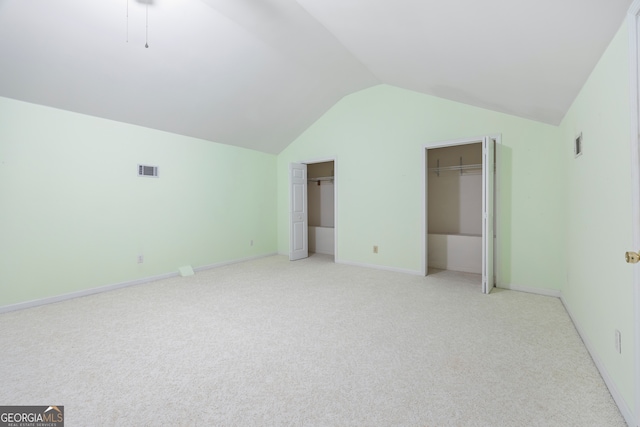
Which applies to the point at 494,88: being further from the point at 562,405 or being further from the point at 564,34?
the point at 562,405

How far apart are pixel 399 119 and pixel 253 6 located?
8.85ft

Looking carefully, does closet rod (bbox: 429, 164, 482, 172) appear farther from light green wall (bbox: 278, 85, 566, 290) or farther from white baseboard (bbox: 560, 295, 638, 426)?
white baseboard (bbox: 560, 295, 638, 426)

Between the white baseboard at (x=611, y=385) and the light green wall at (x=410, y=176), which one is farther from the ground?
the light green wall at (x=410, y=176)

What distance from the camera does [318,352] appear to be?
2.16 meters

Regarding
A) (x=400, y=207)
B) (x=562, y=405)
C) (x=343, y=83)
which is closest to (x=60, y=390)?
(x=562, y=405)

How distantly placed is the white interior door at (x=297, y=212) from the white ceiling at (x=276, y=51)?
1731mm

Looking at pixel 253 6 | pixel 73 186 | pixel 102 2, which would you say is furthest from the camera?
pixel 73 186

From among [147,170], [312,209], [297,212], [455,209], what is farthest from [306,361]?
[312,209]

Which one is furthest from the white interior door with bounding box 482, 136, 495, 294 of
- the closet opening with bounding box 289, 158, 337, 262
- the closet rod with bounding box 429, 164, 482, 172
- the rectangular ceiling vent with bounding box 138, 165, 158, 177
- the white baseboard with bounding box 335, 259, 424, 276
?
the rectangular ceiling vent with bounding box 138, 165, 158, 177

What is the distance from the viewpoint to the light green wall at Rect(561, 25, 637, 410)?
58.3 inches

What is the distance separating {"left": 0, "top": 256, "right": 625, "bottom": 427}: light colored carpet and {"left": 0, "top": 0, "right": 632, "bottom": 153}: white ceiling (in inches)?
81.4

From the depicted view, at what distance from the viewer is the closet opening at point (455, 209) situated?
460 cm

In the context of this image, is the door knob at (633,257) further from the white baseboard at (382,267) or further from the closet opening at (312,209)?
the closet opening at (312,209)

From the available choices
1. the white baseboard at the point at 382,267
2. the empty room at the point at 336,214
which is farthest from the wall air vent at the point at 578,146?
the white baseboard at the point at 382,267
